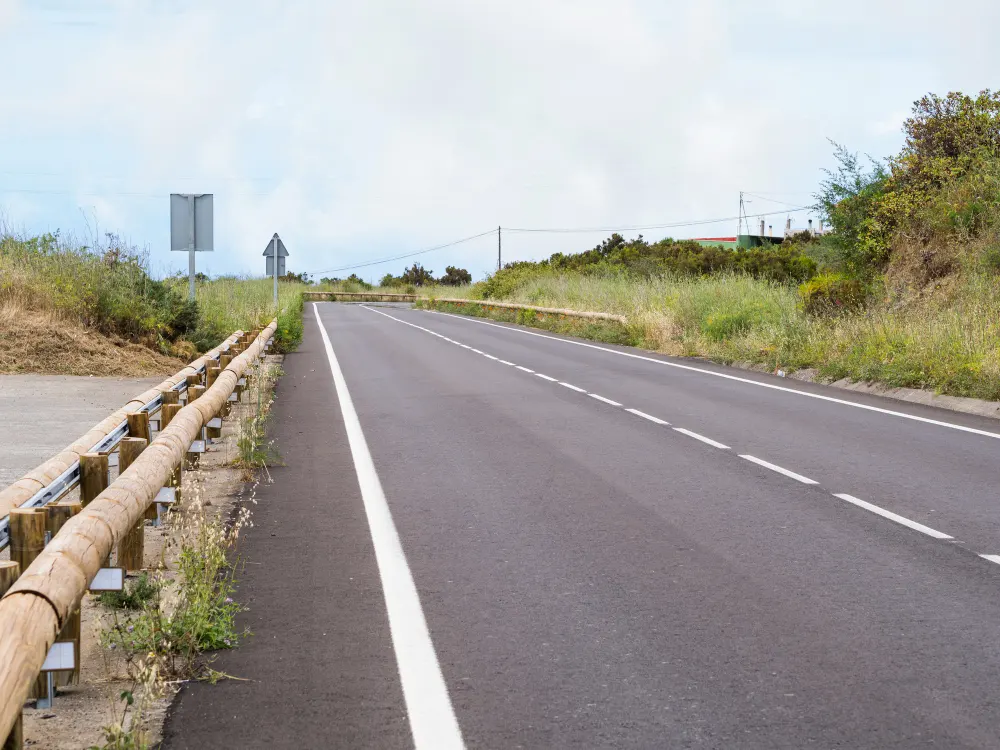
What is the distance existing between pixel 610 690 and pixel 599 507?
3.55m

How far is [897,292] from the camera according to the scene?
2253 centimetres

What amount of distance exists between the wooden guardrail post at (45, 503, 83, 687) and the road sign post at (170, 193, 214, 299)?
53.5 ft

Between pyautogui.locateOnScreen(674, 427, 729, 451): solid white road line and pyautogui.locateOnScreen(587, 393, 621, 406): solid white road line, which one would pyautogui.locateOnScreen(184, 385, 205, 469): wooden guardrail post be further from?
pyautogui.locateOnScreen(587, 393, 621, 406): solid white road line

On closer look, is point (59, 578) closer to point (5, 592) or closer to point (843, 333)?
point (5, 592)

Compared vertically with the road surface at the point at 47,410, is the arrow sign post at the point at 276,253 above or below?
above

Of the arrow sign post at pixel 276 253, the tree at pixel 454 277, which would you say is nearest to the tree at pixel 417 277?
the tree at pixel 454 277

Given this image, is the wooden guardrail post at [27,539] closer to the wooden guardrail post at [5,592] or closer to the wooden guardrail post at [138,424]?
the wooden guardrail post at [5,592]

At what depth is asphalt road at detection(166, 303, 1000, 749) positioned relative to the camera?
413 cm

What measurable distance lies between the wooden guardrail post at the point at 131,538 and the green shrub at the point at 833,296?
18.6 m

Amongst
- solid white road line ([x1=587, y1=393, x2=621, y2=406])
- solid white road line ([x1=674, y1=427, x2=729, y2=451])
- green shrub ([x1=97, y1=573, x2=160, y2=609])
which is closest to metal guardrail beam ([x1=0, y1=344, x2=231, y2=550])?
green shrub ([x1=97, y1=573, x2=160, y2=609])

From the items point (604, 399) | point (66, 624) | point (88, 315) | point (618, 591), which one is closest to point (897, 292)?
point (604, 399)

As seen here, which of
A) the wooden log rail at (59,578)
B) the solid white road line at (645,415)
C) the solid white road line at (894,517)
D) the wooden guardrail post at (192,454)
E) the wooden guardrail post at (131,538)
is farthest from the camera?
the solid white road line at (645,415)

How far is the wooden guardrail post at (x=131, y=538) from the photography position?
582cm

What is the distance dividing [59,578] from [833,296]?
21503 mm
